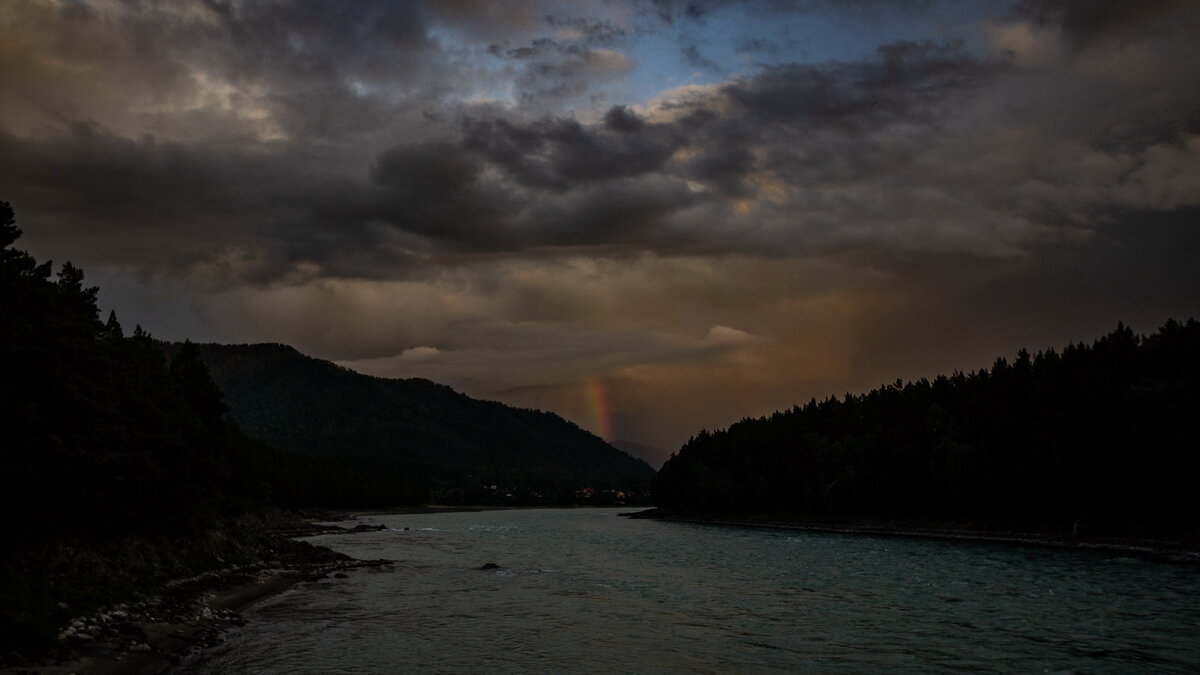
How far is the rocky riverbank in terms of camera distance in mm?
29469

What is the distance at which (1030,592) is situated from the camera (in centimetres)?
5809

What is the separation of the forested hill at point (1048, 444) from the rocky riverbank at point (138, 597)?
8711 centimetres

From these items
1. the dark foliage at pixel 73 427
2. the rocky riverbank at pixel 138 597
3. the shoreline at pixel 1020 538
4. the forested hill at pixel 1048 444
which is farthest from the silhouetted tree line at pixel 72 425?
the forested hill at pixel 1048 444

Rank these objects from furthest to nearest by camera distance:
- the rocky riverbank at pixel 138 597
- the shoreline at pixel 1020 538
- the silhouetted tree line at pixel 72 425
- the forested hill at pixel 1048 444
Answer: the forested hill at pixel 1048 444 < the shoreline at pixel 1020 538 < the silhouetted tree line at pixel 72 425 < the rocky riverbank at pixel 138 597

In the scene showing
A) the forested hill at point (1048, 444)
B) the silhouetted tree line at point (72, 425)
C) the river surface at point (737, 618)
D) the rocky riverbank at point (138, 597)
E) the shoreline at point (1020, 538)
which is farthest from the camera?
the forested hill at point (1048, 444)

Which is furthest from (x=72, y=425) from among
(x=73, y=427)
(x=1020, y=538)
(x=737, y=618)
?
(x=1020, y=538)

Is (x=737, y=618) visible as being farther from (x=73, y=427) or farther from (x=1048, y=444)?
(x=1048, y=444)

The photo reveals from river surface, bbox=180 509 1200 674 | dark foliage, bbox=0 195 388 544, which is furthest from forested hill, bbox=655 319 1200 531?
dark foliage, bbox=0 195 388 544

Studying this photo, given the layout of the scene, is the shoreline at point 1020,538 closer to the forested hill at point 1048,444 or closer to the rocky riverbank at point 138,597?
the forested hill at point 1048,444

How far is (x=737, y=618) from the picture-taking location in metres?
48.6

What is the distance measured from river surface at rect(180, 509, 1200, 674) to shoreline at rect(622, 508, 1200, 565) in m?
4.20

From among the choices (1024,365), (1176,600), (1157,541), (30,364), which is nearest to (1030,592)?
(1176,600)

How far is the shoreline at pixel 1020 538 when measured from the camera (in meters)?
80.4

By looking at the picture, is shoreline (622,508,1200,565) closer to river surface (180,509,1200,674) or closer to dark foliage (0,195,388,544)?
river surface (180,509,1200,674)
